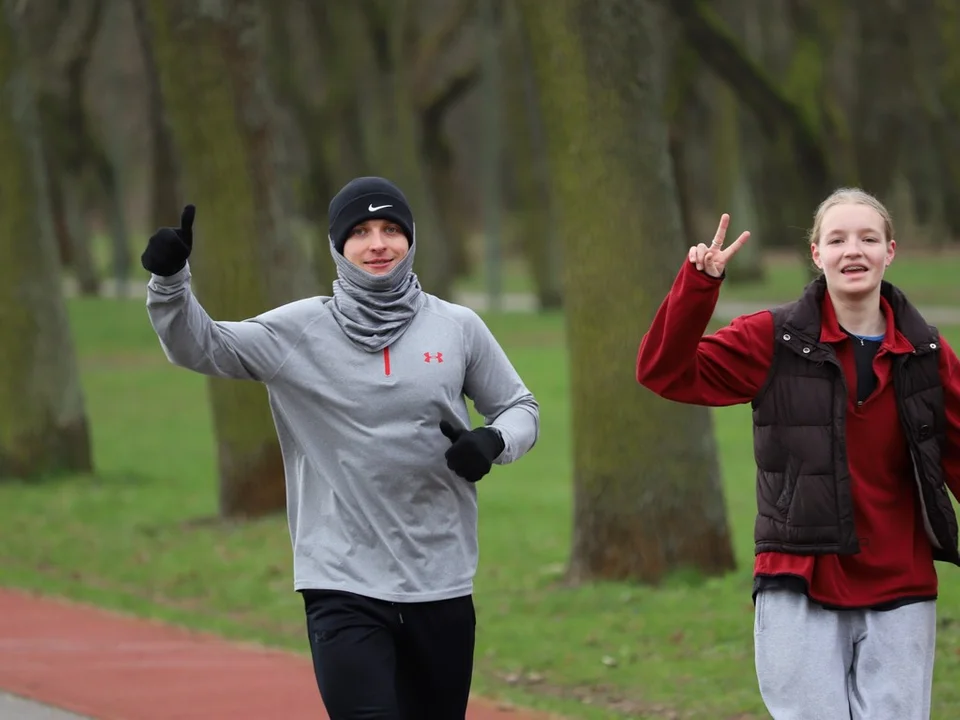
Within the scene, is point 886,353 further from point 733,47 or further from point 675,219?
point 733,47

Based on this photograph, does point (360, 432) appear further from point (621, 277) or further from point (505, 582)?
point (505, 582)

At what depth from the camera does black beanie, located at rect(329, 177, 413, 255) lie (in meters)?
4.75

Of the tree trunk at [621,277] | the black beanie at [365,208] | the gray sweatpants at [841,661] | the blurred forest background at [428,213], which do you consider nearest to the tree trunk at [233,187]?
the blurred forest background at [428,213]

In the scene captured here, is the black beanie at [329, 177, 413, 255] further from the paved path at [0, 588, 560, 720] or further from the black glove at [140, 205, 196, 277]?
the paved path at [0, 588, 560, 720]

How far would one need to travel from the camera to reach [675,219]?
986 cm

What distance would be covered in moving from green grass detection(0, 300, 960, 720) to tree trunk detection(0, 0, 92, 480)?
363 mm

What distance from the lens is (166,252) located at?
4.51 m

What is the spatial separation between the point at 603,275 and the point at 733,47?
9.91 m

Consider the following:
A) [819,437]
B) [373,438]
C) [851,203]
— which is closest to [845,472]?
[819,437]

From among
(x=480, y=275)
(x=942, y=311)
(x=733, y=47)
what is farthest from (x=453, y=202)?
(x=733, y=47)

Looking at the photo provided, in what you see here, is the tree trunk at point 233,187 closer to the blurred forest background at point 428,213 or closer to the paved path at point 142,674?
the blurred forest background at point 428,213

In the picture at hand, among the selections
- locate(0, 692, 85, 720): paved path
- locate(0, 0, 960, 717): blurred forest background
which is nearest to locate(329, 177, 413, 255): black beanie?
locate(0, 0, 960, 717): blurred forest background

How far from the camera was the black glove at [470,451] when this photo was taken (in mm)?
4500

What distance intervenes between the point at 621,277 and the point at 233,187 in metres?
4.07
